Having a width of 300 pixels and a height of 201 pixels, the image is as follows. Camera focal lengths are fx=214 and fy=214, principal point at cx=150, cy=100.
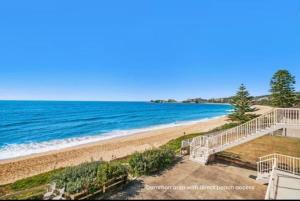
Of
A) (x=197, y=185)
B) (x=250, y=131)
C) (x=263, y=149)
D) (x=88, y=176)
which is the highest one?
(x=250, y=131)

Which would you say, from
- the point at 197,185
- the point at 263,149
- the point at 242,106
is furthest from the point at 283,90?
the point at 197,185

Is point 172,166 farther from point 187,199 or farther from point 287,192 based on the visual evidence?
point 287,192

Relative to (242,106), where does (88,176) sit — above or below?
below

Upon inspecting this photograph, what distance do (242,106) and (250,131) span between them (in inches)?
806

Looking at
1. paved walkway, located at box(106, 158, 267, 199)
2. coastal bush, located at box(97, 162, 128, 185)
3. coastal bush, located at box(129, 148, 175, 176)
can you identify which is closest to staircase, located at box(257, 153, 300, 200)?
paved walkway, located at box(106, 158, 267, 199)

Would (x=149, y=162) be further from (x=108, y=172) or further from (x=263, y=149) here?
(x=263, y=149)

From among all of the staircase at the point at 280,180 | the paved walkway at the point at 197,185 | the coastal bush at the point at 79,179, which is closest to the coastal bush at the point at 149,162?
the paved walkway at the point at 197,185

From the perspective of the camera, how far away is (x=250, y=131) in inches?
502

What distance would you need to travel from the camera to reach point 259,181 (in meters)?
10.3

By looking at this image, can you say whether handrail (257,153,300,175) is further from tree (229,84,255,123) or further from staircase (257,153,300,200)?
tree (229,84,255,123)

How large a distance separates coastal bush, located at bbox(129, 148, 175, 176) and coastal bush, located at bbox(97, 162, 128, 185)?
1.10 m

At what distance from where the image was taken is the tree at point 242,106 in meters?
31.1

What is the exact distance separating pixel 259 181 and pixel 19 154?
22.9 meters

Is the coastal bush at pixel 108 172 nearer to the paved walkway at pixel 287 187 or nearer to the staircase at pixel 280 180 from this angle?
the staircase at pixel 280 180
